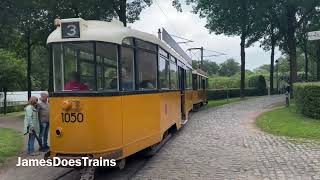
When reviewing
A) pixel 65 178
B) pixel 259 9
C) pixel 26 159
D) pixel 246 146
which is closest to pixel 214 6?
pixel 259 9

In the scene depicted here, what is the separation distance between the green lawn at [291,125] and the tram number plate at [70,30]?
923cm

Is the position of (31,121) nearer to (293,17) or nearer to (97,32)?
(97,32)

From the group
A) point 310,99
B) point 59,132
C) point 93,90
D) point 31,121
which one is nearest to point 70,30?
point 93,90

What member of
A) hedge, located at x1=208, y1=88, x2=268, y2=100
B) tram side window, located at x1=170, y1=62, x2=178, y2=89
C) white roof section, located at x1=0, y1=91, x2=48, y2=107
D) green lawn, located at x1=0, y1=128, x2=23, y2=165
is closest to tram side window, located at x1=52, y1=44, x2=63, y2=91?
green lawn, located at x1=0, y1=128, x2=23, y2=165

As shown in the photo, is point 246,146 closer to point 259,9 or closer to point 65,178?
point 65,178

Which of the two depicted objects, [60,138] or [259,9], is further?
[259,9]

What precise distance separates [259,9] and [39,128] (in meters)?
24.0

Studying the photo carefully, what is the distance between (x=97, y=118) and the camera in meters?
9.48

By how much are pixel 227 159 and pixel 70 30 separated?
17.2ft

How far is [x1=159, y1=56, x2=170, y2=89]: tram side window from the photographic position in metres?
13.1

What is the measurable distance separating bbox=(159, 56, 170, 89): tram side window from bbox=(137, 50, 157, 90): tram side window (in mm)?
770

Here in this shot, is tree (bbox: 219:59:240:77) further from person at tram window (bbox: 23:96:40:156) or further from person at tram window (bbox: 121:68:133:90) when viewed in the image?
person at tram window (bbox: 121:68:133:90)

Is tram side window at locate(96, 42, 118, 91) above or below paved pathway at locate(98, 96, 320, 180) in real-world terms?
above

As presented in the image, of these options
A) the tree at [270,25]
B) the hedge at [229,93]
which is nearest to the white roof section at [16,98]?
the hedge at [229,93]
